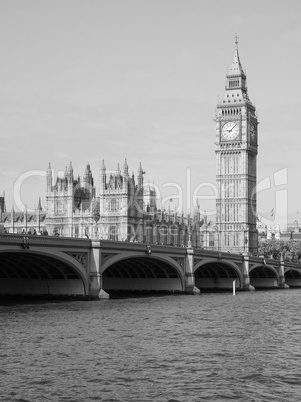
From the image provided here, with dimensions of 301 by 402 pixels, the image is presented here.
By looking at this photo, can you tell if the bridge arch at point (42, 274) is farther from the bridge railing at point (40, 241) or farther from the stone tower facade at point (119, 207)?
the stone tower facade at point (119, 207)

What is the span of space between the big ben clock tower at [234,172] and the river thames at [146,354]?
379ft

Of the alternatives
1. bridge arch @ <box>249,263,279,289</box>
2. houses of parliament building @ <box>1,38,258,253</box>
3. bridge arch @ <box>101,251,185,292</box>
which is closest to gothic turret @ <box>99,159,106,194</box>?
houses of parliament building @ <box>1,38,258,253</box>

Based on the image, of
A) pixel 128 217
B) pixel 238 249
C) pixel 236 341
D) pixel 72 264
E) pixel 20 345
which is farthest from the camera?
pixel 238 249

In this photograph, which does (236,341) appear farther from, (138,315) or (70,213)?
(70,213)

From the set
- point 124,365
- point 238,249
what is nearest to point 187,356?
point 124,365

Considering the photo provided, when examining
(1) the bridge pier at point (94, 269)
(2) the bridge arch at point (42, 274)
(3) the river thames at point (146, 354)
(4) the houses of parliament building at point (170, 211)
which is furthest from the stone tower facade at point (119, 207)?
(3) the river thames at point (146, 354)

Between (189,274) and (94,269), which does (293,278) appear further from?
(94,269)

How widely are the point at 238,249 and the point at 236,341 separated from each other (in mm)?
133583

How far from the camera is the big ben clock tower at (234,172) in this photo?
602ft

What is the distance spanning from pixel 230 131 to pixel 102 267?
112 metres

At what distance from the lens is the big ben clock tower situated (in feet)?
602

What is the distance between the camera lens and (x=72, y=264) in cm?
7256

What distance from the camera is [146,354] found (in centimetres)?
4231

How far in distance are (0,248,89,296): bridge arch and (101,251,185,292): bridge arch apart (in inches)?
605
